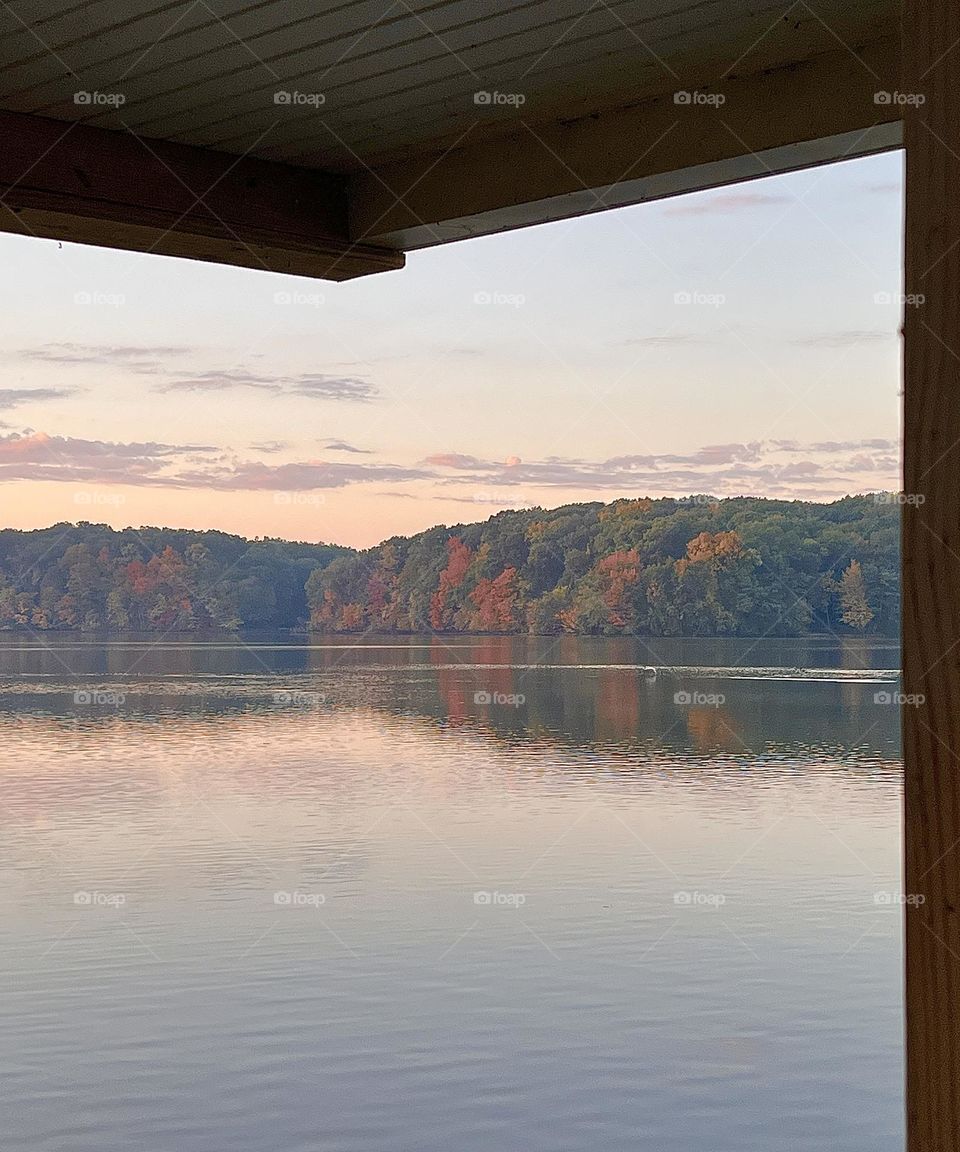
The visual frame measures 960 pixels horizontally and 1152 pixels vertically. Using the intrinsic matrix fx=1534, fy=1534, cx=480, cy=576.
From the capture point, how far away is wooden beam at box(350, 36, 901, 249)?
9.71 feet

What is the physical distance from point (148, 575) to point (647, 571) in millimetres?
12660

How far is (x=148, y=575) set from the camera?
38906 mm

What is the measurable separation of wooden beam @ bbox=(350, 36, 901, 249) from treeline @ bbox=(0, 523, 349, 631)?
30555mm

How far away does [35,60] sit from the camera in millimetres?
3062

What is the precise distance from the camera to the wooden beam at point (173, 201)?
336 cm

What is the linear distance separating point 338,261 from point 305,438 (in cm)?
3601

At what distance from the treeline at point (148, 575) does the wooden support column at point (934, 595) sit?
3310cm
